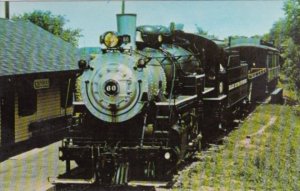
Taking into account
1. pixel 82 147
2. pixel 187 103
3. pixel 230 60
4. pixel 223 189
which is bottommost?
pixel 223 189

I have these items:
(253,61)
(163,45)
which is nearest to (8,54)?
(163,45)

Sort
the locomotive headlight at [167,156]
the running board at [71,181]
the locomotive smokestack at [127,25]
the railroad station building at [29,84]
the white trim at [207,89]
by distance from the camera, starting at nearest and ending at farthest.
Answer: the running board at [71,181] → the locomotive headlight at [167,156] → the locomotive smokestack at [127,25] → the white trim at [207,89] → the railroad station building at [29,84]

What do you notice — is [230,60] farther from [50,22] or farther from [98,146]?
[50,22]

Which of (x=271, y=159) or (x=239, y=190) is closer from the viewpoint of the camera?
(x=239, y=190)

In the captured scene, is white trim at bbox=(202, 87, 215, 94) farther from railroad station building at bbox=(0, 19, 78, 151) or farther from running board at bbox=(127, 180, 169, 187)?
Answer: running board at bbox=(127, 180, 169, 187)

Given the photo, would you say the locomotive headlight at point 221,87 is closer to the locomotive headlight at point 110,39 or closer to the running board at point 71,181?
the locomotive headlight at point 110,39

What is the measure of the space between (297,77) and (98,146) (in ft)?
64.0

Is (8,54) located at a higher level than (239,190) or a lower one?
higher

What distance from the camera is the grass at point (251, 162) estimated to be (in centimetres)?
860

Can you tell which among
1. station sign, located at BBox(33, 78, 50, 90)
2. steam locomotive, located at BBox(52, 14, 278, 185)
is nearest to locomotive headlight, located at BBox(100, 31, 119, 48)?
steam locomotive, located at BBox(52, 14, 278, 185)

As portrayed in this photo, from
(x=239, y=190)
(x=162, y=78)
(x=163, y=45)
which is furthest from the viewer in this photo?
(x=163, y=45)

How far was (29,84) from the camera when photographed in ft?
43.9

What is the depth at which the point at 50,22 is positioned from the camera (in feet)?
125

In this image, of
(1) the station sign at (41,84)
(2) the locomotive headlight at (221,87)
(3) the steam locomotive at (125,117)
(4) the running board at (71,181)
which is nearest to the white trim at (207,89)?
(2) the locomotive headlight at (221,87)
